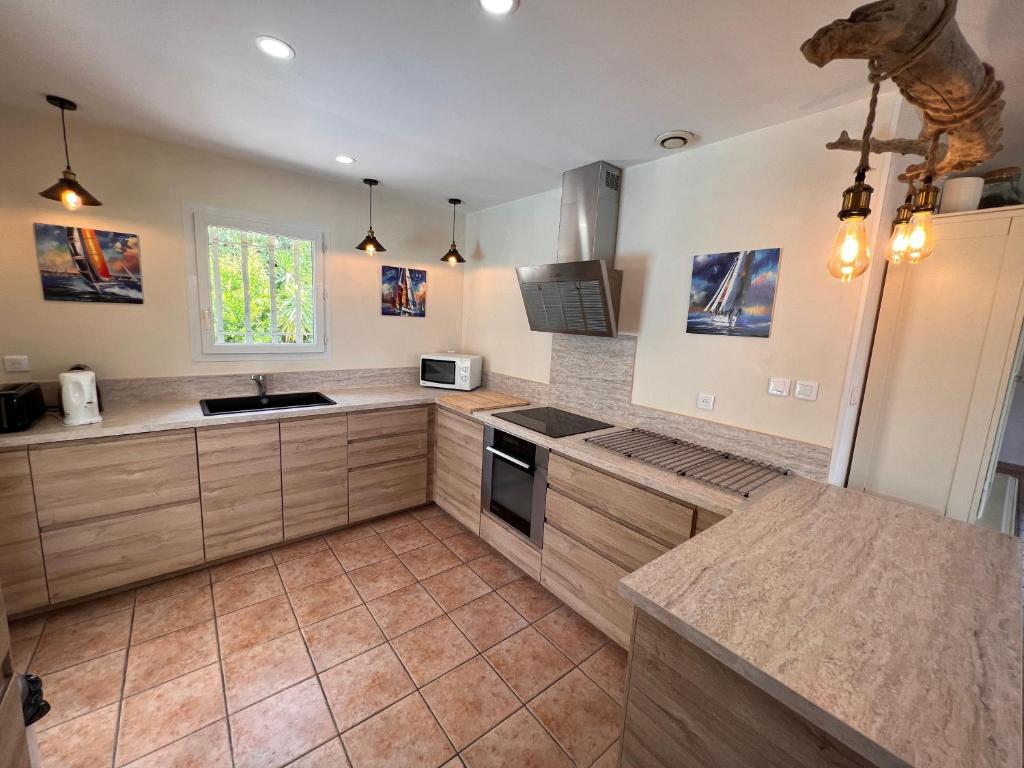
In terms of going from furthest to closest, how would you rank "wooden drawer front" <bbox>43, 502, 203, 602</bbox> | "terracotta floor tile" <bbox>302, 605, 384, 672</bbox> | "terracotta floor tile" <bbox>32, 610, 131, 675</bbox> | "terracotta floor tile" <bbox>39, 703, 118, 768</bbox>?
"wooden drawer front" <bbox>43, 502, 203, 602</bbox> < "terracotta floor tile" <bbox>302, 605, 384, 672</bbox> < "terracotta floor tile" <bbox>32, 610, 131, 675</bbox> < "terracotta floor tile" <bbox>39, 703, 118, 768</bbox>

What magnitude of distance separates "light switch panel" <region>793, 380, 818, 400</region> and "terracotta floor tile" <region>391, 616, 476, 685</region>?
6.28 feet

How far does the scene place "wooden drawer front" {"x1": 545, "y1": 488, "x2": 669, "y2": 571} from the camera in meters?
1.76

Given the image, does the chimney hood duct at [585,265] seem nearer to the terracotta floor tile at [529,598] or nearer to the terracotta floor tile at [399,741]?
the terracotta floor tile at [529,598]

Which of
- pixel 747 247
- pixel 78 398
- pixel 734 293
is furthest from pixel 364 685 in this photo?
pixel 747 247

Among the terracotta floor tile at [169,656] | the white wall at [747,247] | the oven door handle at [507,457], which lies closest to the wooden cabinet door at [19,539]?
the terracotta floor tile at [169,656]

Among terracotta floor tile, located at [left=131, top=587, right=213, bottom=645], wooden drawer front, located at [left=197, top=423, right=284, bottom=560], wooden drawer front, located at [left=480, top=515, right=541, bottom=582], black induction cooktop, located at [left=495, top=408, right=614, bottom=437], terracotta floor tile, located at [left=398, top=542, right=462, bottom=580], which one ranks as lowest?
terracotta floor tile, located at [left=131, top=587, right=213, bottom=645]

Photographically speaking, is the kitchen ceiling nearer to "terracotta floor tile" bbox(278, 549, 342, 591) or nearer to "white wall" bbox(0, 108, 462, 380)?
"white wall" bbox(0, 108, 462, 380)

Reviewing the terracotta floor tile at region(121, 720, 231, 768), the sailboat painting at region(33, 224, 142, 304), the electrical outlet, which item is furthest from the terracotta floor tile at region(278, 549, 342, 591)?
the sailboat painting at region(33, 224, 142, 304)

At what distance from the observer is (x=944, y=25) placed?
2.78 ft

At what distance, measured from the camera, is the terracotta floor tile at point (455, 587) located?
7.38 feet

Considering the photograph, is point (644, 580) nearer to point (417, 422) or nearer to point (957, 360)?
point (957, 360)

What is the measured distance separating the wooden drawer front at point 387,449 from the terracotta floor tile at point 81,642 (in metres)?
1.30

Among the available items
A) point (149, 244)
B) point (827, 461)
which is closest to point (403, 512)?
point (149, 244)

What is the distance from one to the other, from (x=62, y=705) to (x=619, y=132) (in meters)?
3.36
